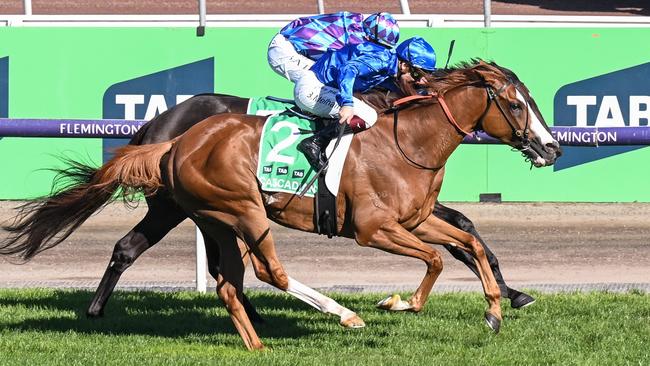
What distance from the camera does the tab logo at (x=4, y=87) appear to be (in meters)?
13.1

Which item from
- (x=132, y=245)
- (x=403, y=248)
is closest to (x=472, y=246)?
(x=403, y=248)

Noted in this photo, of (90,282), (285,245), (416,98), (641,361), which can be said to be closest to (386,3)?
(285,245)

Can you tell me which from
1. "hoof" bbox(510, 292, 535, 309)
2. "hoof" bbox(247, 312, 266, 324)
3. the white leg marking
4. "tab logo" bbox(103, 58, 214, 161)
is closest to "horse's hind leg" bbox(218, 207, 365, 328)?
the white leg marking

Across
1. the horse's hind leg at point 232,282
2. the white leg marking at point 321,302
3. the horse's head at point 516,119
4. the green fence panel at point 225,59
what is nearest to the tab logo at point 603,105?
the green fence panel at point 225,59

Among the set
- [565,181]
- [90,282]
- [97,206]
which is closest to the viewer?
[97,206]

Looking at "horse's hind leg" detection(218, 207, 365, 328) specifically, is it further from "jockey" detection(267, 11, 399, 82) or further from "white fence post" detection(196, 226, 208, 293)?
"white fence post" detection(196, 226, 208, 293)

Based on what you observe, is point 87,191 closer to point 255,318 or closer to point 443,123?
point 255,318

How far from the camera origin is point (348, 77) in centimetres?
683

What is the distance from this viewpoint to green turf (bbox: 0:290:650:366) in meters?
6.32

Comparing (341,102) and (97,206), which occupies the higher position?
(341,102)

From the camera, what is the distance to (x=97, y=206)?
293 inches

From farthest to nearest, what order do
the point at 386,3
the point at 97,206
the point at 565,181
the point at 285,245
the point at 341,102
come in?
the point at 386,3
the point at 565,181
the point at 285,245
the point at 97,206
the point at 341,102

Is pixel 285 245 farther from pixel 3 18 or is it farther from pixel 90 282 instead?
pixel 3 18

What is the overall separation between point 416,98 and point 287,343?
1.57 m
